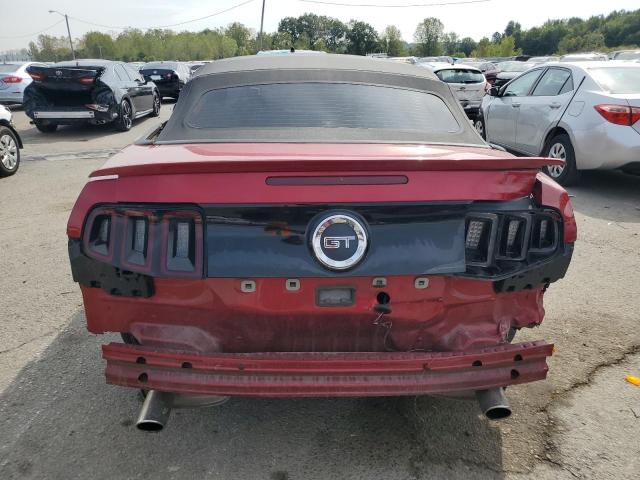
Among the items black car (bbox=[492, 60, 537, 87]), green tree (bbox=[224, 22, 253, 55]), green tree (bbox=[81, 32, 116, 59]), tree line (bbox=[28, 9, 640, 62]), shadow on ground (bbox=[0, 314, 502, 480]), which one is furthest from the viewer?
green tree (bbox=[224, 22, 253, 55])

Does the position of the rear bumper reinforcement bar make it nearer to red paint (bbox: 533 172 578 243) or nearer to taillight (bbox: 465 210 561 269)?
taillight (bbox: 465 210 561 269)

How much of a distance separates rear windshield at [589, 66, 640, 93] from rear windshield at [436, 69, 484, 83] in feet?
28.4

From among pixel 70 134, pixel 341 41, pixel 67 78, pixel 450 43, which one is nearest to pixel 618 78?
pixel 67 78

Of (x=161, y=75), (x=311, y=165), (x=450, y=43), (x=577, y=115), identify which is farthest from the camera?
(x=450, y=43)

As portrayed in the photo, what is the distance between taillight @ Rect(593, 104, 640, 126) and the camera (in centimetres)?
642

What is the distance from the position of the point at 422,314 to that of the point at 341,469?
792 mm

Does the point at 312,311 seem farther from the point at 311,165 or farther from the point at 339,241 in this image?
the point at 311,165

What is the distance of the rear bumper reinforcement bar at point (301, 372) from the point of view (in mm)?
2000

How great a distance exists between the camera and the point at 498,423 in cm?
268

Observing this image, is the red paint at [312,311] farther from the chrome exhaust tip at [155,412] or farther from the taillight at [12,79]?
the taillight at [12,79]

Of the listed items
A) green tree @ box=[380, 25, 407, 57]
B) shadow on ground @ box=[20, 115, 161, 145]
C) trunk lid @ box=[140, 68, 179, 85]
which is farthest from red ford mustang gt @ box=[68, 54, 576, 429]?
green tree @ box=[380, 25, 407, 57]

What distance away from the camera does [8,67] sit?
54.6 ft

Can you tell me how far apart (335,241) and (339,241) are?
0.02 m

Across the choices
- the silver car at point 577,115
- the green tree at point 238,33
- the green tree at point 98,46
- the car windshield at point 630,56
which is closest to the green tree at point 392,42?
the green tree at point 238,33
